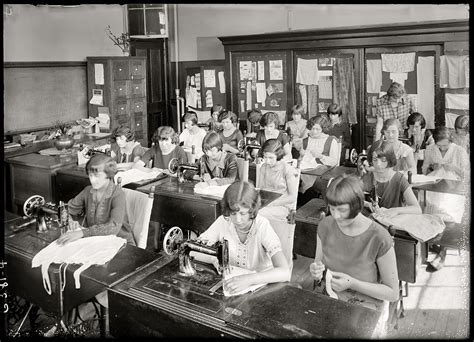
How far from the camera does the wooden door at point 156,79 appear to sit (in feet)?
26.6

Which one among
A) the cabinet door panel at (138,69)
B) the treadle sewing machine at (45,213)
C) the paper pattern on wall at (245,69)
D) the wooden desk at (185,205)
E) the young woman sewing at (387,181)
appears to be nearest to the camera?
the treadle sewing machine at (45,213)

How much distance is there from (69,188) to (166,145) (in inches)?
36.6

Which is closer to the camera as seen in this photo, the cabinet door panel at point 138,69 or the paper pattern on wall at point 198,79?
the cabinet door panel at point 138,69

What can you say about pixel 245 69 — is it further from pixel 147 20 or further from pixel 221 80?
pixel 147 20

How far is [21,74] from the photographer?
5996 millimetres

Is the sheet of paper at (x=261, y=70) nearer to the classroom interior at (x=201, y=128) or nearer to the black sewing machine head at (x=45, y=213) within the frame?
the classroom interior at (x=201, y=128)

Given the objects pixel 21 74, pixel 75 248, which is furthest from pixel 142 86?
pixel 75 248

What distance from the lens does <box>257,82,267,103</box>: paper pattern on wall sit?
23.7 ft

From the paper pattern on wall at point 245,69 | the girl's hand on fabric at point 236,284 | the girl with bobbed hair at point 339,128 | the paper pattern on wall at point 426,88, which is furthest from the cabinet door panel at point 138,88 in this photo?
the girl's hand on fabric at point 236,284

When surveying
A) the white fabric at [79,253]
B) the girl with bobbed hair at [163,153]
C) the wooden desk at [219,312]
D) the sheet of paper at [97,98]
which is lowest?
the wooden desk at [219,312]

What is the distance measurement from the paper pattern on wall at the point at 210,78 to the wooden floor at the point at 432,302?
442 cm

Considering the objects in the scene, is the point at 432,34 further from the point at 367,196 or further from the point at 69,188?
the point at 69,188

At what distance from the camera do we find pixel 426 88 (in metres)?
6.04

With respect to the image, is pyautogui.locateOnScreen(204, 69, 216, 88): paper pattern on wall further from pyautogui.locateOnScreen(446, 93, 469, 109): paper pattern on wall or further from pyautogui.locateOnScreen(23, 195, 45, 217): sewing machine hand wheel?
pyautogui.locateOnScreen(23, 195, 45, 217): sewing machine hand wheel
